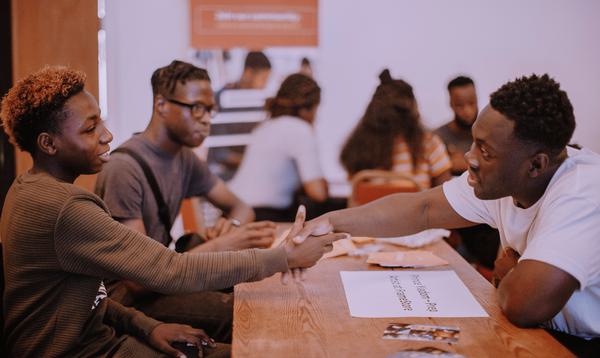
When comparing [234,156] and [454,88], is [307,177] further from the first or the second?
[454,88]

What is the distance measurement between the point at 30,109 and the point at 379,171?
2508 millimetres

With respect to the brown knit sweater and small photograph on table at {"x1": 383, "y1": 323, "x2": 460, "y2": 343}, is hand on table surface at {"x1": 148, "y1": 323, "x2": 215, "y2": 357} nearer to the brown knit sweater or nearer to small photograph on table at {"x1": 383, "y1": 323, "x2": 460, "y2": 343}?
the brown knit sweater

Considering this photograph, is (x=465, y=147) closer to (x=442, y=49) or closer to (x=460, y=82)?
(x=460, y=82)

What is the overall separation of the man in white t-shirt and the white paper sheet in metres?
0.13

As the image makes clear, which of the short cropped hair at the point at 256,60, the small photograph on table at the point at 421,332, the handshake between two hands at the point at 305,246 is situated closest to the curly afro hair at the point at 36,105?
the handshake between two hands at the point at 305,246

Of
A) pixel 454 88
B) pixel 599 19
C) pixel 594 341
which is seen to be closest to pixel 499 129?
pixel 594 341

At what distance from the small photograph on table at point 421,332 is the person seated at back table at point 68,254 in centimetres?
43

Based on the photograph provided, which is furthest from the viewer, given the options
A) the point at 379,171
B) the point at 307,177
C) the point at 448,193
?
the point at 307,177

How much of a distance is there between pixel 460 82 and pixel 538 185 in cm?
307

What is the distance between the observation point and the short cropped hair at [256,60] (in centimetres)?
512

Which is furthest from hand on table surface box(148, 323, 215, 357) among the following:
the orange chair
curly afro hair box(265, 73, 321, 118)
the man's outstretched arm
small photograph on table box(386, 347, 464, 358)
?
curly afro hair box(265, 73, 321, 118)

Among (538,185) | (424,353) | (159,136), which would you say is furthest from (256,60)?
(424,353)

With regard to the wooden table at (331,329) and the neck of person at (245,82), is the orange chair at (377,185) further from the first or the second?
the wooden table at (331,329)

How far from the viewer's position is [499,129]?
1.90 metres
